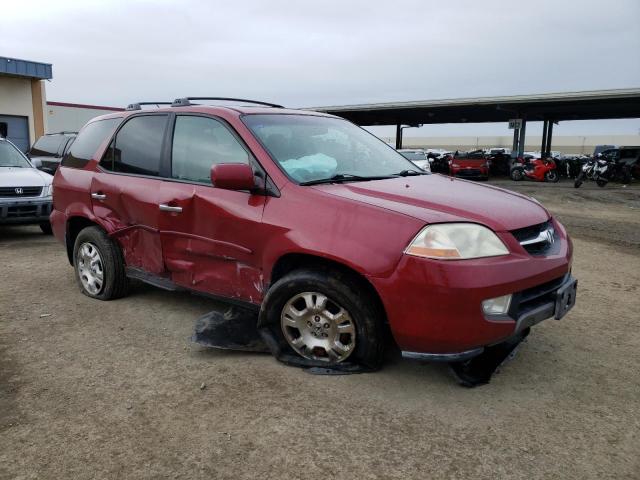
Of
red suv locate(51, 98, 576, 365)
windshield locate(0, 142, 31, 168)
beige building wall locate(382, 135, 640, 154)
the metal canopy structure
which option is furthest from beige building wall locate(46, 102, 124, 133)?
beige building wall locate(382, 135, 640, 154)

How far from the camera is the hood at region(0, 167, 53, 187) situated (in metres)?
7.69

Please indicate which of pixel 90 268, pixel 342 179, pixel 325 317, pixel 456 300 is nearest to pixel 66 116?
pixel 90 268

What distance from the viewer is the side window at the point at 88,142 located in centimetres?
480

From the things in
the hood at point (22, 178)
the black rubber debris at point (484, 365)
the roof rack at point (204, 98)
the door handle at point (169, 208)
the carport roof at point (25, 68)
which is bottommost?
the black rubber debris at point (484, 365)

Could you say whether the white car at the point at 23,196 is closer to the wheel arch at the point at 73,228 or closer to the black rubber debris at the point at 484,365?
the wheel arch at the point at 73,228

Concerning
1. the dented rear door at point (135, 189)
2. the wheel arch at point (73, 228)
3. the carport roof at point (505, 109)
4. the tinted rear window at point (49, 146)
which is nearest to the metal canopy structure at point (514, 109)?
the carport roof at point (505, 109)

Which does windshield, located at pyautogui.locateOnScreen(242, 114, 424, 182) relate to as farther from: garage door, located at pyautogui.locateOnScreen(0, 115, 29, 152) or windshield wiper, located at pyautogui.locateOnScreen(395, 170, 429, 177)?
garage door, located at pyautogui.locateOnScreen(0, 115, 29, 152)

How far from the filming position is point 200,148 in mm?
3941

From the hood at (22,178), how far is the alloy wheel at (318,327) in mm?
6191

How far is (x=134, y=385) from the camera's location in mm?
3162

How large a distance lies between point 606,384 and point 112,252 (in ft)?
12.7

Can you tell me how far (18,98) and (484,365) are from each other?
23.2 metres

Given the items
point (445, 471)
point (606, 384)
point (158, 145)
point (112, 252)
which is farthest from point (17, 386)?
point (606, 384)

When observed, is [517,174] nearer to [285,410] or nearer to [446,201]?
[446,201]
